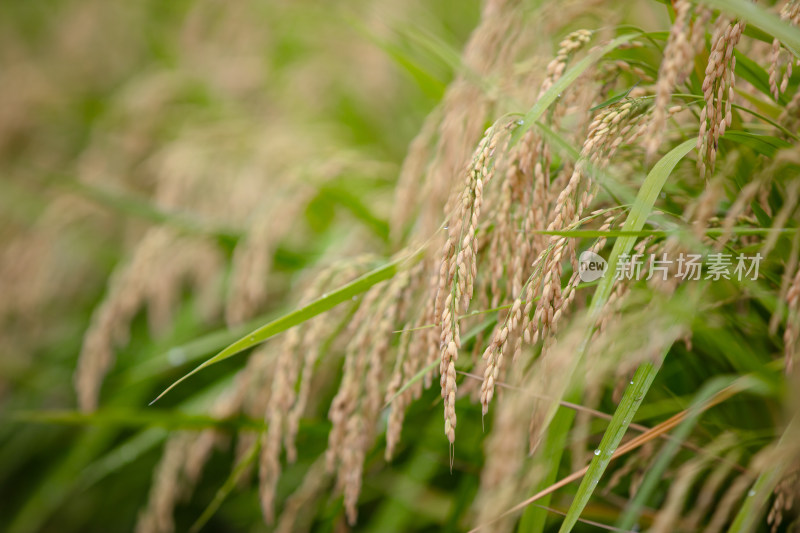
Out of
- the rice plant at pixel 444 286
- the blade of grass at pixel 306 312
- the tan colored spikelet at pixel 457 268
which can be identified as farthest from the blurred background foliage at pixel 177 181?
the tan colored spikelet at pixel 457 268

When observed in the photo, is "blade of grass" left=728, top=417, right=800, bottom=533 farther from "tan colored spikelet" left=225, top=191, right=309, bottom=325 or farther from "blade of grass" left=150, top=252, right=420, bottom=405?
"tan colored spikelet" left=225, top=191, right=309, bottom=325

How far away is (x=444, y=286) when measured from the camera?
626 mm

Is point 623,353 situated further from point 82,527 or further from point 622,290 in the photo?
point 82,527

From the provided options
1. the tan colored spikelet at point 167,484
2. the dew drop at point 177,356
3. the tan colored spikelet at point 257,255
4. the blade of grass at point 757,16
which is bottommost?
the tan colored spikelet at point 167,484

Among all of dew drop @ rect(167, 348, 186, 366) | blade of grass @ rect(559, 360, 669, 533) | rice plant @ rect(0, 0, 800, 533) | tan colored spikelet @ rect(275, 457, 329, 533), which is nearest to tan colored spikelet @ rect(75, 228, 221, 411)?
rice plant @ rect(0, 0, 800, 533)

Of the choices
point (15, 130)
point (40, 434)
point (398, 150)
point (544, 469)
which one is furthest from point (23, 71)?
point (544, 469)

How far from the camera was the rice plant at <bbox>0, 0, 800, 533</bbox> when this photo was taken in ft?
2.15

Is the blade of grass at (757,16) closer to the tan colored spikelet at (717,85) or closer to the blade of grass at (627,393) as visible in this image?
the tan colored spikelet at (717,85)

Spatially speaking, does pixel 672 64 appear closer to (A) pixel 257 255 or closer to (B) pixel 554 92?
(B) pixel 554 92

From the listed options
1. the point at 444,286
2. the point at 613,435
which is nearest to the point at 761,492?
the point at 613,435

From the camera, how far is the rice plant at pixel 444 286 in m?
0.65

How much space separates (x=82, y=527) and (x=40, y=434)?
0.36 m

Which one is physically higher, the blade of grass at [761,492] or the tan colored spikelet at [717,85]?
the tan colored spikelet at [717,85]

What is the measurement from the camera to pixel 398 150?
211 centimetres
